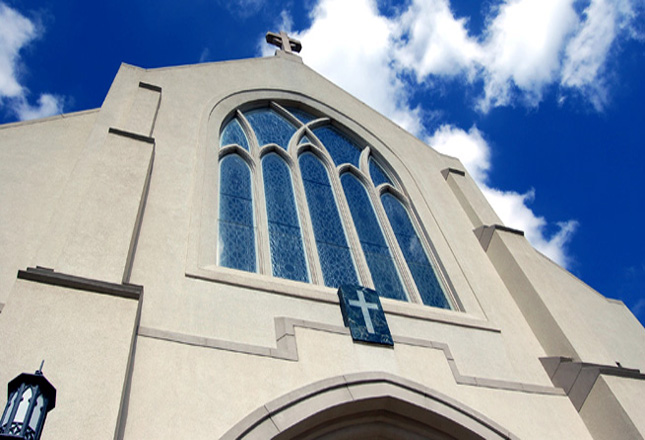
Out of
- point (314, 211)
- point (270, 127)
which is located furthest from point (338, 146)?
point (314, 211)

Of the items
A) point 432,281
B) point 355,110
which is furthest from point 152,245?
point 355,110

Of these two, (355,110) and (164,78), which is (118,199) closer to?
(164,78)

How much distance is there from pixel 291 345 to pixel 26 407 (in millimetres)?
2910

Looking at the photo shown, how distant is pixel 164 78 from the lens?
350 inches

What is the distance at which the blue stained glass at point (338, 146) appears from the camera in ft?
31.5

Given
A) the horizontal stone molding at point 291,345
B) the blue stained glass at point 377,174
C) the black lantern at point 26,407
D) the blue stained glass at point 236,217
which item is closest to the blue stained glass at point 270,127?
the blue stained glass at point 236,217

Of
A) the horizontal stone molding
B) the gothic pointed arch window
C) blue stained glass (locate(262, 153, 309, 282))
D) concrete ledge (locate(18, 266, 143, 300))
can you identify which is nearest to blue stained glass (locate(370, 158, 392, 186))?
the gothic pointed arch window

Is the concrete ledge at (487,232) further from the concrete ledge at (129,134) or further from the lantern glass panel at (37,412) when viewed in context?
the lantern glass panel at (37,412)

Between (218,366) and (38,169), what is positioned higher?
(38,169)

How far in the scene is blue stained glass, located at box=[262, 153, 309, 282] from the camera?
666 centimetres

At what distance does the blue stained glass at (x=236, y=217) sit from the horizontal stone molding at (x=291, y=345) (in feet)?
3.68

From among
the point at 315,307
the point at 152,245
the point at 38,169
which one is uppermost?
the point at 38,169

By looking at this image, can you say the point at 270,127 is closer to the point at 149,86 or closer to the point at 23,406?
the point at 149,86

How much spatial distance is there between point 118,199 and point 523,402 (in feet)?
14.3
